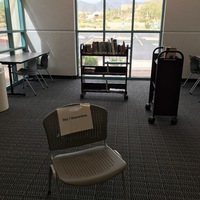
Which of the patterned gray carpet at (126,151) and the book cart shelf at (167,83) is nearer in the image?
the patterned gray carpet at (126,151)

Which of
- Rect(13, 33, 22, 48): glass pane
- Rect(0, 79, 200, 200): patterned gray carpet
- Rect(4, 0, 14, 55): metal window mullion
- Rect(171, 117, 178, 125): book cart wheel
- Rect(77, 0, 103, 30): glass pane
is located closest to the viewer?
Rect(0, 79, 200, 200): patterned gray carpet

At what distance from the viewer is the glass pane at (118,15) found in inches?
237

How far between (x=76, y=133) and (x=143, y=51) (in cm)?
502

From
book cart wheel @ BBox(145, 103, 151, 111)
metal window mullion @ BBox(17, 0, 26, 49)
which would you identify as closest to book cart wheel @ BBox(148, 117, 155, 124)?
book cart wheel @ BBox(145, 103, 151, 111)

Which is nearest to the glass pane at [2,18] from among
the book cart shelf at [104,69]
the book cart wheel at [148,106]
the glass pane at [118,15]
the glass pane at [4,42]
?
the glass pane at [4,42]

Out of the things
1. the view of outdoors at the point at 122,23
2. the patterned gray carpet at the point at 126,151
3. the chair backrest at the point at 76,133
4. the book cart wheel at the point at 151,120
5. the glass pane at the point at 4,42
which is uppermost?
the view of outdoors at the point at 122,23

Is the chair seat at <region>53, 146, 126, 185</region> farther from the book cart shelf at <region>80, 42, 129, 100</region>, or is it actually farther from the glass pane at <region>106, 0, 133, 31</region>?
the glass pane at <region>106, 0, 133, 31</region>

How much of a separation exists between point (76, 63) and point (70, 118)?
192 inches

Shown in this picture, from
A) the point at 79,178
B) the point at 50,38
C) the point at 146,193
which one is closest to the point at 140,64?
the point at 50,38

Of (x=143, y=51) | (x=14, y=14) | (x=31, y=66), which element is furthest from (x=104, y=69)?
(x=14, y=14)

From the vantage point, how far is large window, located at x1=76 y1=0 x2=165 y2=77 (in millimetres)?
5973

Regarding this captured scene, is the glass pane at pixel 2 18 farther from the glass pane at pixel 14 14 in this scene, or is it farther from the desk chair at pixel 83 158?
the desk chair at pixel 83 158

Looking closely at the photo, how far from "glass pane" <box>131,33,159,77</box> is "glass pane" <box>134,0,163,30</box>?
22 cm

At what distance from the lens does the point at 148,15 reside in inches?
236
